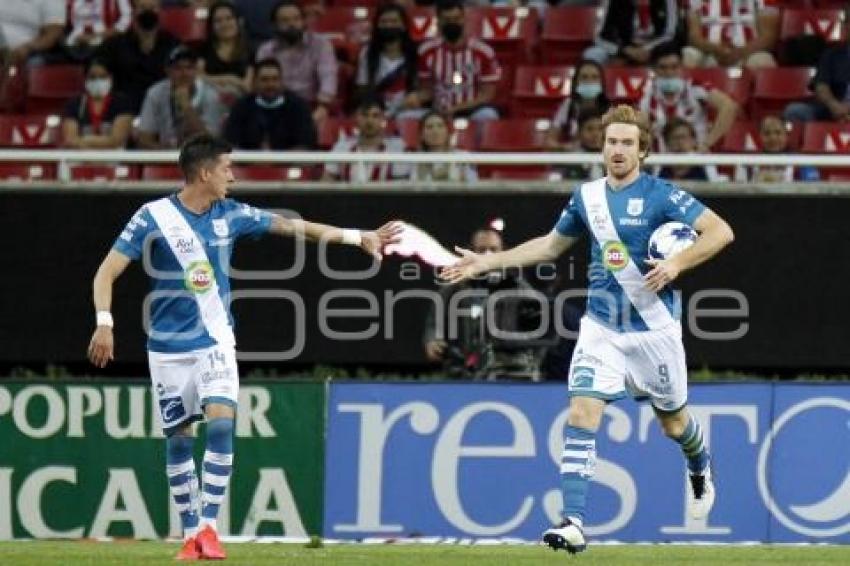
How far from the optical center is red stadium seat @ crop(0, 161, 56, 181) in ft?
59.2

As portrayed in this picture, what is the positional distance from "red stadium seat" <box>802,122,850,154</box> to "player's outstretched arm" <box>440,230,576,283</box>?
596cm

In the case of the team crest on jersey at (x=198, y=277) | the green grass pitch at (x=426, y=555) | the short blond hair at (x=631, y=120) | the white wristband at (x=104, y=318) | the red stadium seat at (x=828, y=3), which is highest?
the red stadium seat at (x=828, y=3)

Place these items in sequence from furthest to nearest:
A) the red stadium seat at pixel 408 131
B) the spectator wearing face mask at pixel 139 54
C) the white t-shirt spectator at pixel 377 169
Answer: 1. the spectator wearing face mask at pixel 139 54
2. the red stadium seat at pixel 408 131
3. the white t-shirt spectator at pixel 377 169

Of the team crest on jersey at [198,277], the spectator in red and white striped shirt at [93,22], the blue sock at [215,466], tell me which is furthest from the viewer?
the spectator in red and white striped shirt at [93,22]

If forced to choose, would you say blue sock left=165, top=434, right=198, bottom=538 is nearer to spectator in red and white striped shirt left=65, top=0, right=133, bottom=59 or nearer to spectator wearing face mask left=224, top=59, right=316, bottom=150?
spectator wearing face mask left=224, top=59, right=316, bottom=150

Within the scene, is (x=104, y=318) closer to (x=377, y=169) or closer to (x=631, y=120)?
(x=631, y=120)

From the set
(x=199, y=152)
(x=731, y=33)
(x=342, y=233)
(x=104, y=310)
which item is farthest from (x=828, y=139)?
(x=104, y=310)

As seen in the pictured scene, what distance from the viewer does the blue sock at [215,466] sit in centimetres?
1198

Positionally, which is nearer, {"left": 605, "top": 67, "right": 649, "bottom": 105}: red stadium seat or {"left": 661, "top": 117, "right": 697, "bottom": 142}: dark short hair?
{"left": 661, "top": 117, "right": 697, "bottom": 142}: dark short hair

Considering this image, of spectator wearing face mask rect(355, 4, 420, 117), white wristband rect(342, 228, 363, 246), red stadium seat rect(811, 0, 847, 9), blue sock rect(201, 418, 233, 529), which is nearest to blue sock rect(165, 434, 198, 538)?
blue sock rect(201, 418, 233, 529)

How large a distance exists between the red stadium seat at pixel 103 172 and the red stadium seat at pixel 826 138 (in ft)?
17.1

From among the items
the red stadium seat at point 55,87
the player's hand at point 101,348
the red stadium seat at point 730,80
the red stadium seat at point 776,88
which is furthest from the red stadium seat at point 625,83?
the player's hand at point 101,348

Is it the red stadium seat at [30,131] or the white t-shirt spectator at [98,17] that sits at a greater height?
the white t-shirt spectator at [98,17]

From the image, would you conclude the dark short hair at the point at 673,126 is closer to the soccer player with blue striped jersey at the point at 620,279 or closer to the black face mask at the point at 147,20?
the black face mask at the point at 147,20
